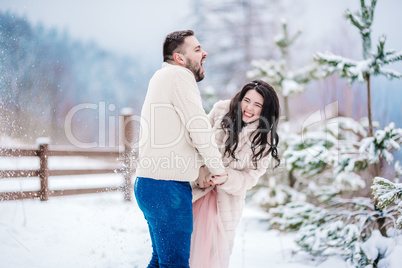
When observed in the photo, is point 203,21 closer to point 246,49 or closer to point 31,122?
point 246,49

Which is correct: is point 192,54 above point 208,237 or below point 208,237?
above

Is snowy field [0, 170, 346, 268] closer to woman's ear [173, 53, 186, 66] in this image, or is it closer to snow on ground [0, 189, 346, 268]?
snow on ground [0, 189, 346, 268]

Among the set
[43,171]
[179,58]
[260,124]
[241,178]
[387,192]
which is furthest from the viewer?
[43,171]

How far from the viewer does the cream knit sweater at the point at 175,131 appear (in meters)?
1.57

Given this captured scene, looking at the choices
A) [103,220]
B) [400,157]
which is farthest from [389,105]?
[103,220]

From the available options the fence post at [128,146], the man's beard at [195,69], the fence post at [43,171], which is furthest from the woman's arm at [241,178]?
the fence post at [128,146]

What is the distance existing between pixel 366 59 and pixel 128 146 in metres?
3.20

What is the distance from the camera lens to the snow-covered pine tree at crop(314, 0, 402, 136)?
2898mm

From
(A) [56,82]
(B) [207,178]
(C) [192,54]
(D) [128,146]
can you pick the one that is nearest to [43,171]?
(D) [128,146]

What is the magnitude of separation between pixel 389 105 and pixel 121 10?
5.38 m

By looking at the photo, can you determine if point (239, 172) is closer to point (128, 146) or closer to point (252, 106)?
point (252, 106)

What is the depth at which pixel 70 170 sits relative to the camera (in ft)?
15.4

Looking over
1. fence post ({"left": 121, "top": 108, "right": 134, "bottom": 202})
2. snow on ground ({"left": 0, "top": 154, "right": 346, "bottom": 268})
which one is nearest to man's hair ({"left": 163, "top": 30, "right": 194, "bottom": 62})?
snow on ground ({"left": 0, "top": 154, "right": 346, "bottom": 268})

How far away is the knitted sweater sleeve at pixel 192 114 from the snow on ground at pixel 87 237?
180cm
